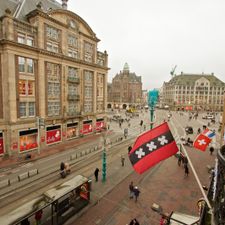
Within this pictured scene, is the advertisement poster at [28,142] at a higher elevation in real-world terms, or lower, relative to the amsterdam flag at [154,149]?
lower

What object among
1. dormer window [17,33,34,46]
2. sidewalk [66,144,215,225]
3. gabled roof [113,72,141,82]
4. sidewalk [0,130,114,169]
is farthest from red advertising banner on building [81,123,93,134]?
gabled roof [113,72,141,82]

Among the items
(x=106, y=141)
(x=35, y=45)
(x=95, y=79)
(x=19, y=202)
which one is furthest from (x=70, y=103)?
(x=19, y=202)

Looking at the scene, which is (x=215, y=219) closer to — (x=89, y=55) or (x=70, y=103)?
(x=70, y=103)

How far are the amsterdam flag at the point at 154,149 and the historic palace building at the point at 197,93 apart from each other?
108 metres

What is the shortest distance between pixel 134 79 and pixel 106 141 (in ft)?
376

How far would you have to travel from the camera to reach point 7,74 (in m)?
21.3

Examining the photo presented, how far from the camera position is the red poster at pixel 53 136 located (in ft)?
88.4

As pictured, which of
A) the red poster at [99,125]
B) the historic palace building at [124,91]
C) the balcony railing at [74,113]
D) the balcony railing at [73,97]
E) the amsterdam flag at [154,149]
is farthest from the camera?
the historic palace building at [124,91]

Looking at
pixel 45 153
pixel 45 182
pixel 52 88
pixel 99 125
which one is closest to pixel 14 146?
pixel 45 153

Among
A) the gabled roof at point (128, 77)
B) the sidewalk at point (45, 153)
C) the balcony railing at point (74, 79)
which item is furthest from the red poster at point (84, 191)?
the gabled roof at point (128, 77)

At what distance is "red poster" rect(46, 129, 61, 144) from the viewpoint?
88.4 ft

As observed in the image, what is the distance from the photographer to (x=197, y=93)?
108 meters

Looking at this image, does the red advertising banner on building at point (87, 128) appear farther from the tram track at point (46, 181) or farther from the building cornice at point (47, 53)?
the building cornice at point (47, 53)

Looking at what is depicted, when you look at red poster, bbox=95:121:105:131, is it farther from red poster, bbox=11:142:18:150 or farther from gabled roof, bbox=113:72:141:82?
gabled roof, bbox=113:72:141:82
